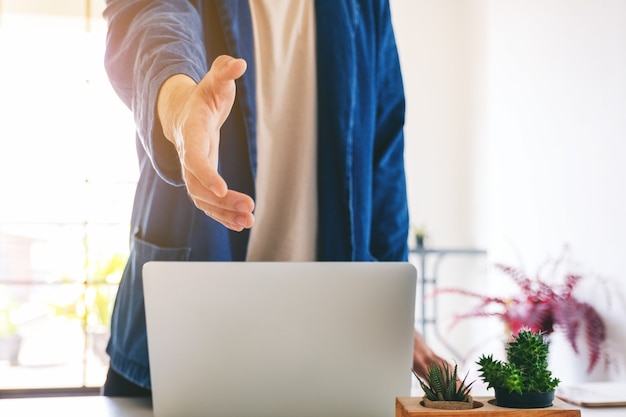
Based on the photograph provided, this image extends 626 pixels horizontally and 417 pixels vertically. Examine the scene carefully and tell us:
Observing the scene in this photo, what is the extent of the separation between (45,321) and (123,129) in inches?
59.5

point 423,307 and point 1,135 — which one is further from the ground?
point 1,135

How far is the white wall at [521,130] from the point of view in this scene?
8.82 ft

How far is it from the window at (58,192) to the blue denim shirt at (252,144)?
310cm

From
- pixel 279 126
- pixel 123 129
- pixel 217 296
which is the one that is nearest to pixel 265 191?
pixel 279 126

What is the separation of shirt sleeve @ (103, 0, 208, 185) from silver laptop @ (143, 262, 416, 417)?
0.16m

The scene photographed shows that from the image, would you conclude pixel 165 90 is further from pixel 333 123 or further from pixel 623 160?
pixel 623 160

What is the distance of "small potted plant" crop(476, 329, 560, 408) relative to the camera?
77cm

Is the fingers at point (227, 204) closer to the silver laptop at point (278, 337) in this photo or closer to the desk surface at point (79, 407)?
the silver laptop at point (278, 337)

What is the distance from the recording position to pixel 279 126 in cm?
133

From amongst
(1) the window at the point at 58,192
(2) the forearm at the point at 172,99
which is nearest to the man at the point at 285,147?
(2) the forearm at the point at 172,99

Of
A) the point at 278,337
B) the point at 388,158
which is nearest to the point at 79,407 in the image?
the point at 278,337

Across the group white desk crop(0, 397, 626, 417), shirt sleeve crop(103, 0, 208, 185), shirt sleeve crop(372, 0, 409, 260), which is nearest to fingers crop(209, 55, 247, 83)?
shirt sleeve crop(103, 0, 208, 185)

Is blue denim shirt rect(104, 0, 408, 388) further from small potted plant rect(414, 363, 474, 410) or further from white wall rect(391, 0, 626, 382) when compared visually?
white wall rect(391, 0, 626, 382)

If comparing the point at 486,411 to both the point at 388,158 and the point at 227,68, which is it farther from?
the point at 388,158
